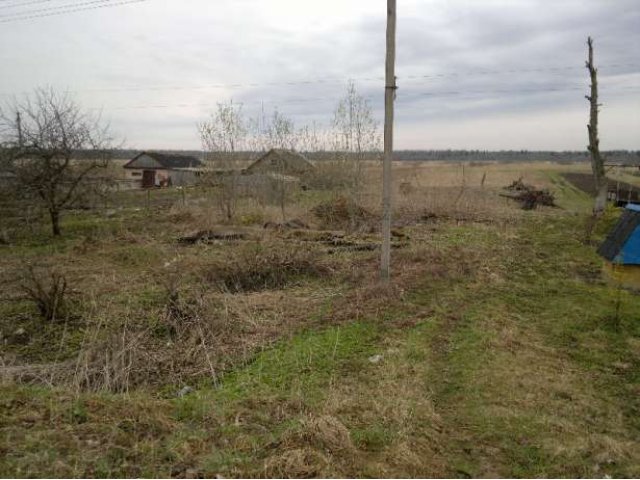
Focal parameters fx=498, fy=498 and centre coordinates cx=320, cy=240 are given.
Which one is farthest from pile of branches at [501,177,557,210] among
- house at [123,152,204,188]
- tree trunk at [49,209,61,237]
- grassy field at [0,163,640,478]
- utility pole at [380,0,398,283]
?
house at [123,152,204,188]

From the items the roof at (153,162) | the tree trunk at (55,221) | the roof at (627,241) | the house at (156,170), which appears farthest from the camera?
the roof at (153,162)

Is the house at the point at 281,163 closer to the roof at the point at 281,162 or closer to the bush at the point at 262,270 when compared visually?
the roof at the point at 281,162

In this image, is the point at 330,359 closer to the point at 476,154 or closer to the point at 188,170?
the point at 188,170

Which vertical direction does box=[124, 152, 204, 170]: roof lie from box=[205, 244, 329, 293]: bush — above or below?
above

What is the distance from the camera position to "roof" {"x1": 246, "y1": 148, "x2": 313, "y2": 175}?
18.9 meters

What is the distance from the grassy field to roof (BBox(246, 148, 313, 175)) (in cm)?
809

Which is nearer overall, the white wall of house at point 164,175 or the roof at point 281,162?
the roof at point 281,162

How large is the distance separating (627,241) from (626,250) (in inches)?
8.1

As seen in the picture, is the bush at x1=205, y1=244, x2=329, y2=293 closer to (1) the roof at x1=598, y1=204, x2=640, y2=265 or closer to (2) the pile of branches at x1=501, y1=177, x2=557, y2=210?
(1) the roof at x1=598, y1=204, x2=640, y2=265

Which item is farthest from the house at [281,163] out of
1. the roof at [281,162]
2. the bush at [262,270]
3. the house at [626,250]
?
the house at [626,250]

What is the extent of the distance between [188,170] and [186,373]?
150 ft

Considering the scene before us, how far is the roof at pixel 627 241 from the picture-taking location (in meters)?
8.23

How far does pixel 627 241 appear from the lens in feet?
27.1

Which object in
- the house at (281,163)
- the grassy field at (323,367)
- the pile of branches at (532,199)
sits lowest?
the grassy field at (323,367)
